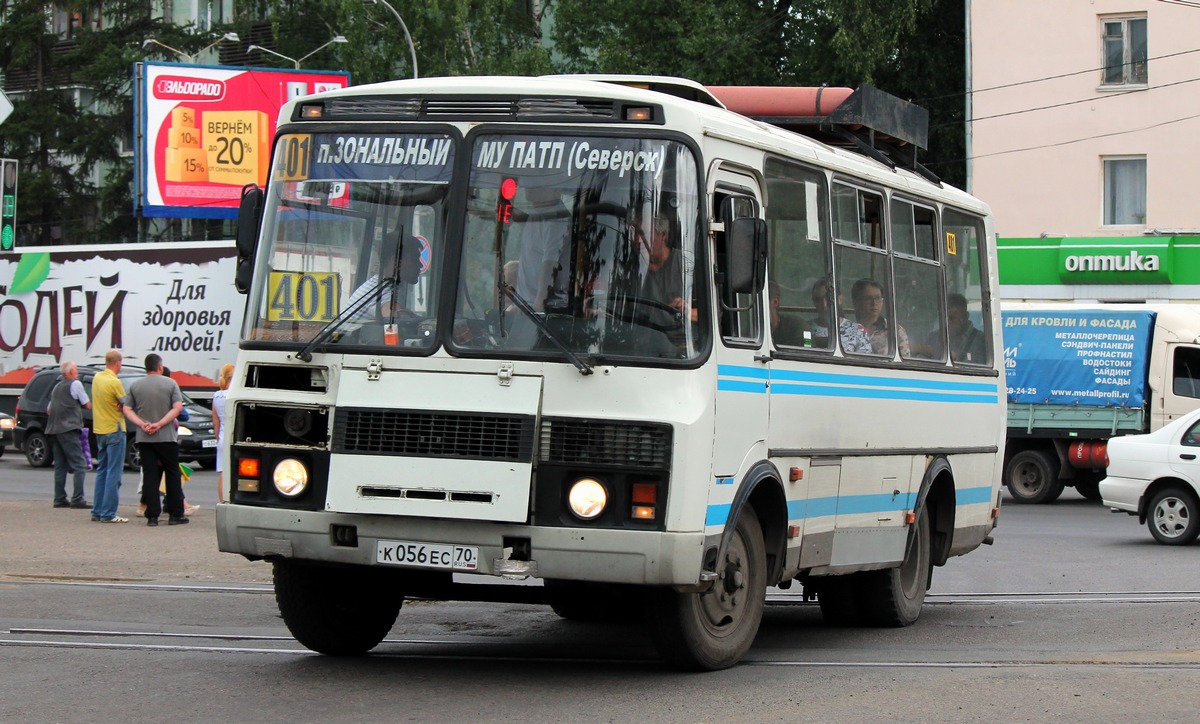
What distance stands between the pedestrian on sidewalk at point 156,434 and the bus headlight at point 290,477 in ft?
33.5

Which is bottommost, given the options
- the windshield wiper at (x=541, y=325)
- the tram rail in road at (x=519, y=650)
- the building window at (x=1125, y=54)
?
the tram rail in road at (x=519, y=650)

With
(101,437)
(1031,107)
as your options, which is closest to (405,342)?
(101,437)

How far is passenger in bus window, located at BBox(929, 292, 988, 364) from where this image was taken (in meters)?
12.0

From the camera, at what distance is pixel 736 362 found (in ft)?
28.0

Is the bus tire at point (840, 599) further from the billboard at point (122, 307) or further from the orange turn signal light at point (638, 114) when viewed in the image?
the billboard at point (122, 307)

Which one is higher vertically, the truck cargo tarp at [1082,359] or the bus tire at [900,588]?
the truck cargo tarp at [1082,359]

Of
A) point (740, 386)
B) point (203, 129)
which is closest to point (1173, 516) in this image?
point (740, 386)

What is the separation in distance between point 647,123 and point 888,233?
313 cm

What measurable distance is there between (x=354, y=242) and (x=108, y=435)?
1135cm

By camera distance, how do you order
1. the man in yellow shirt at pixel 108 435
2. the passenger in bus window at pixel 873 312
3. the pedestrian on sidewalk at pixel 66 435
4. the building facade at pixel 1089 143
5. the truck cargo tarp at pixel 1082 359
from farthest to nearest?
the building facade at pixel 1089 143, the truck cargo tarp at pixel 1082 359, the pedestrian on sidewalk at pixel 66 435, the man in yellow shirt at pixel 108 435, the passenger in bus window at pixel 873 312

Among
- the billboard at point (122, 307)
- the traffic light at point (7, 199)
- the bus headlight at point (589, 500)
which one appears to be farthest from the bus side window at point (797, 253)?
the billboard at point (122, 307)

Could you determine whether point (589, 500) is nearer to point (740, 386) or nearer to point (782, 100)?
point (740, 386)

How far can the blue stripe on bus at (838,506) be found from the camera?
838 centimetres

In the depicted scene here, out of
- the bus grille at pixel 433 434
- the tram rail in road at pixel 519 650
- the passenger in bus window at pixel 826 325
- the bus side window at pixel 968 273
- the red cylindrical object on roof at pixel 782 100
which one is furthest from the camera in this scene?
the bus side window at pixel 968 273
